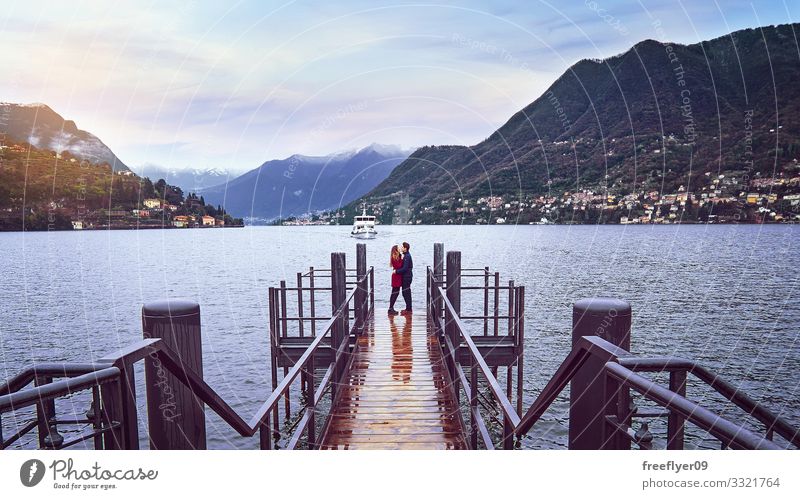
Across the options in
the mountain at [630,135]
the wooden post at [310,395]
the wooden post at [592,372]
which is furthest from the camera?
the mountain at [630,135]

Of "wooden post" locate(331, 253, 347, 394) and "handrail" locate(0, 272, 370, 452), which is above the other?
"handrail" locate(0, 272, 370, 452)

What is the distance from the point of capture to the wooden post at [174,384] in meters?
3.16

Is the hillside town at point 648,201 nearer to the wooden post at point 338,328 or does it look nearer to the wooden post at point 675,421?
the wooden post at point 338,328

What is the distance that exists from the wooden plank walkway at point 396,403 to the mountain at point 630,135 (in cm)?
1672

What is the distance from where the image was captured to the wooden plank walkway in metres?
5.61

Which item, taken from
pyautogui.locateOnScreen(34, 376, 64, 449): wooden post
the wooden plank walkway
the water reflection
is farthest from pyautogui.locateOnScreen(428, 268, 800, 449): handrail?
the water reflection

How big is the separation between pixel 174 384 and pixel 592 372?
9.23 ft

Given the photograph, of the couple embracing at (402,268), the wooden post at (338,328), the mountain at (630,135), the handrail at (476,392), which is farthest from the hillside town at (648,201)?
the handrail at (476,392)

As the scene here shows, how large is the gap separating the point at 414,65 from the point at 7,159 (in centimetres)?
1034

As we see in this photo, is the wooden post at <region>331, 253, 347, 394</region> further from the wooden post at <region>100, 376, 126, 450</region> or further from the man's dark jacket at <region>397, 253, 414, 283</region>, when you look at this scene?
the wooden post at <region>100, 376, 126, 450</region>

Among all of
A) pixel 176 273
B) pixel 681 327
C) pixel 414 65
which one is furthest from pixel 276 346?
pixel 176 273

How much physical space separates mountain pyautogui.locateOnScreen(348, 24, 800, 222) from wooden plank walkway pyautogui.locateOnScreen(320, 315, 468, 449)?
1672 centimetres

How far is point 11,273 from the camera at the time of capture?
53594 mm
